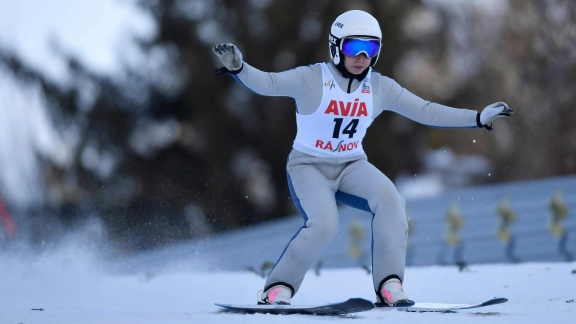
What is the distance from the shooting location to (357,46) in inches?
255

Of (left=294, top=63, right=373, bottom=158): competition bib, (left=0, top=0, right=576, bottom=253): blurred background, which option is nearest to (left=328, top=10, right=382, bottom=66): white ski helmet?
(left=294, top=63, right=373, bottom=158): competition bib

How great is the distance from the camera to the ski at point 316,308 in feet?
18.4

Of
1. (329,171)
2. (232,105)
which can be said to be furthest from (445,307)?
(232,105)

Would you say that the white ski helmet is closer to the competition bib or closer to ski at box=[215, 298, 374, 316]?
the competition bib

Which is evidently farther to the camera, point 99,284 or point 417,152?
point 417,152

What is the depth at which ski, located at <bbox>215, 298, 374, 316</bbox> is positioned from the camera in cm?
562

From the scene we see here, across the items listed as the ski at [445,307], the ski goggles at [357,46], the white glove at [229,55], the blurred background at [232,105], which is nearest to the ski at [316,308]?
the ski at [445,307]

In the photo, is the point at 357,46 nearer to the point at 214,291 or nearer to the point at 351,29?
the point at 351,29

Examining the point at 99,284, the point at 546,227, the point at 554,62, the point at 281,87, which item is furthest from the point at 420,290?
the point at 554,62

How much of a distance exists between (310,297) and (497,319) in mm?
1959

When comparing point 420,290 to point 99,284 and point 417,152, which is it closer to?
point 99,284

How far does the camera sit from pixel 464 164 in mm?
25266

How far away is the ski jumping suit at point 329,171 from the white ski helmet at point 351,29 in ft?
0.34

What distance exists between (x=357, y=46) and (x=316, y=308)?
1552mm
